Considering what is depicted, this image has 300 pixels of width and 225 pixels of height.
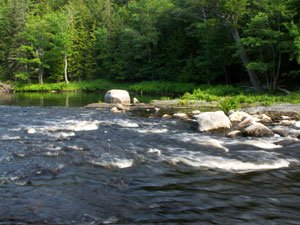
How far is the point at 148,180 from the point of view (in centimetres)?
442

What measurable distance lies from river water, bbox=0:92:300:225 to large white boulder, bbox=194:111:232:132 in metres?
1.36

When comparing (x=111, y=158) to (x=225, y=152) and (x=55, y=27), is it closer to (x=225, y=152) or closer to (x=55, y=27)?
(x=225, y=152)

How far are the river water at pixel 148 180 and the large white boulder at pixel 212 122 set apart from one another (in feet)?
4.46

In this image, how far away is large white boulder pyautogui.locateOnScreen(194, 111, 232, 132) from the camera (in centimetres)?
880

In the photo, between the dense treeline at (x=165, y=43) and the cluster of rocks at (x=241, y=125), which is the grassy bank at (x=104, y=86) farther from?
the cluster of rocks at (x=241, y=125)

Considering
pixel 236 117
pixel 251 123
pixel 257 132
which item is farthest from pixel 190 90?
pixel 257 132

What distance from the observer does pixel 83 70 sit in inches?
1783

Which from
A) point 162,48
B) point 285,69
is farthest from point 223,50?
point 162,48

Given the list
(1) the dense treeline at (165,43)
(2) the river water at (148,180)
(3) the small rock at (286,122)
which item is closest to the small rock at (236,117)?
(3) the small rock at (286,122)

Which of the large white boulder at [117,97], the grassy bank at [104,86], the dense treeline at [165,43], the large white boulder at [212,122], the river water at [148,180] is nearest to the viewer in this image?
the river water at [148,180]

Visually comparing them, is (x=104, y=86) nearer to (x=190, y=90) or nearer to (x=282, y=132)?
(x=190, y=90)

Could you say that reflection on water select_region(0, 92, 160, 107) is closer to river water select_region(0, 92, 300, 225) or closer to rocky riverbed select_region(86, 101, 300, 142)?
rocky riverbed select_region(86, 101, 300, 142)

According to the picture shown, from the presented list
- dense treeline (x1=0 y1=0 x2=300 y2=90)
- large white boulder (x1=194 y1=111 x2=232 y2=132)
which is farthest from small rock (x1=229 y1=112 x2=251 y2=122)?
dense treeline (x1=0 y1=0 x2=300 y2=90)

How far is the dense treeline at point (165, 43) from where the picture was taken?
1858 centimetres
